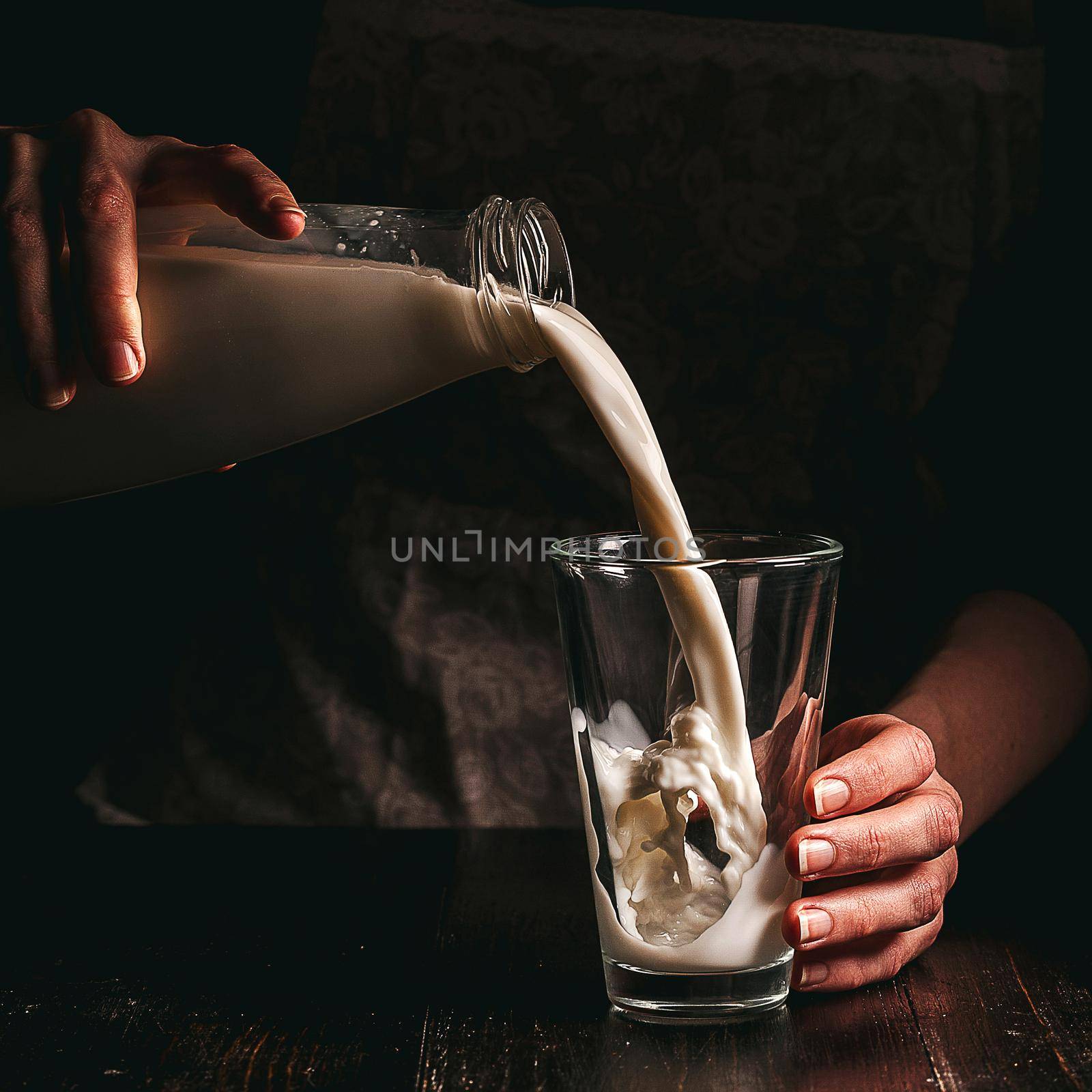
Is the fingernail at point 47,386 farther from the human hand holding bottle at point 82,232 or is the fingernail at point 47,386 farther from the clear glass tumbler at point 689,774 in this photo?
the clear glass tumbler at point 689,774

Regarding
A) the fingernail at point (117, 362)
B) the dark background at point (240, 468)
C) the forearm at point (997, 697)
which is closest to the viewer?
the fingernail at point (117, 362)

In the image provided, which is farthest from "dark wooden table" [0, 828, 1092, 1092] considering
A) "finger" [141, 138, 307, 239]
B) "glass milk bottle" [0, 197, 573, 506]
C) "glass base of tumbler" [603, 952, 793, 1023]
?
"finger" [141, 138, 307, 239]

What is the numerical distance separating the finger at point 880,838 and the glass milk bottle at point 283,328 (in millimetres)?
292

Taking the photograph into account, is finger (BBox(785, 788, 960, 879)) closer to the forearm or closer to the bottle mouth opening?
the forearm

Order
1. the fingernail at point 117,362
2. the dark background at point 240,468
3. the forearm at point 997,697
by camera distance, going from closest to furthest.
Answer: the fingernail at point 117,362
the forearm at point 997,697
the dark background at point 240,468

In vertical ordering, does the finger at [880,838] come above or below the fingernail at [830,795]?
below

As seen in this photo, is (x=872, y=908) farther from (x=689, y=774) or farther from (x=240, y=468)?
(x=240, y=468)

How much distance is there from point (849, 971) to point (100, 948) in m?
0.43

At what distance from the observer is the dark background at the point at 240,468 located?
1.05 m

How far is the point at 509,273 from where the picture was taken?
2.12 ft

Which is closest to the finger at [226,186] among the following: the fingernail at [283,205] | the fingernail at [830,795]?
the fingernail at [283,205]

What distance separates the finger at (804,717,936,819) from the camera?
0.61 meters

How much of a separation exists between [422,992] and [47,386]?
365 mm

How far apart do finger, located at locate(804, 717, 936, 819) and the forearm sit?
17 centimetres
